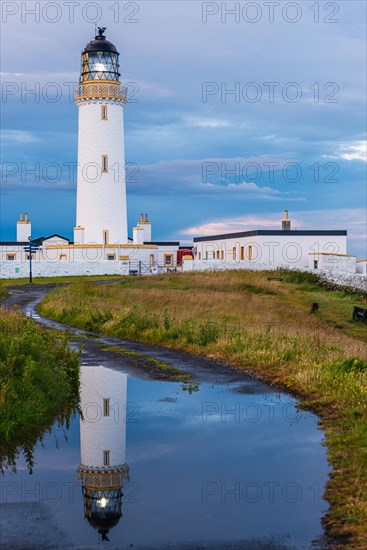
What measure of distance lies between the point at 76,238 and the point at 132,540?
169ft

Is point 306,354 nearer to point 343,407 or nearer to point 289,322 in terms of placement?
point 343,407

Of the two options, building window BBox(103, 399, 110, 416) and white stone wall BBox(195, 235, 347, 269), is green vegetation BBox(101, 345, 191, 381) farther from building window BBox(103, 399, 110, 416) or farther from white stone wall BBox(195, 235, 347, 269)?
white stone wall BBox(195, 235, 347, 269)

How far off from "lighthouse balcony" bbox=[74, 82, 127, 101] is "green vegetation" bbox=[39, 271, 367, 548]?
1779 cm

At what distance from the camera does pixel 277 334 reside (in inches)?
757

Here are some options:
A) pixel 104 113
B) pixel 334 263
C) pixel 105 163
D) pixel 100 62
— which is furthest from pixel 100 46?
pixel 334 263

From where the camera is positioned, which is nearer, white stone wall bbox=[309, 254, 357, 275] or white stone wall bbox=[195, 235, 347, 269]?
white stone wall bbox=[309, 254, 357, 275]

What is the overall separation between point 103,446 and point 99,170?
4734 centimetres

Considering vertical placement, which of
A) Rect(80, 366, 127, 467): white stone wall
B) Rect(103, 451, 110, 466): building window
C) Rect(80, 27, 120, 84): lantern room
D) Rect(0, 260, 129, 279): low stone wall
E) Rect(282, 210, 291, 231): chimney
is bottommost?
Rect(103, 451, 110, 466): building window

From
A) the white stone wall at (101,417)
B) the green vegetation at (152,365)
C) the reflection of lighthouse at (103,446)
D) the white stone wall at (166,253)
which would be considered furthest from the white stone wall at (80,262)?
the reflection of lighthouse at (103,446)

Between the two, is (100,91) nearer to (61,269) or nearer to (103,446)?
(61,269)

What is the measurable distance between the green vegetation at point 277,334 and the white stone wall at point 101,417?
9.17 ft

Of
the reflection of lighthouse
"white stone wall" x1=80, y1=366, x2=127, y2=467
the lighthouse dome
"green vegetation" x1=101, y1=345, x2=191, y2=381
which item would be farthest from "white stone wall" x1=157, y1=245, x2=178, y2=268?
the reflection of lighthouse

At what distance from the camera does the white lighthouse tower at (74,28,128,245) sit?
55312 mm

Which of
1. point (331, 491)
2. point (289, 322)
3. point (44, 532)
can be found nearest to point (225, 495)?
point (331, 491)
